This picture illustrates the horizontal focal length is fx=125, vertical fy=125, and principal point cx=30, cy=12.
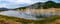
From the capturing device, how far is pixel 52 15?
143 cm

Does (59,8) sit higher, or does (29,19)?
(59,8)

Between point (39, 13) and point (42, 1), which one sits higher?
point (42, 1)

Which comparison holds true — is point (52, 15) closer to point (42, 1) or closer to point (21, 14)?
point (42, 1)

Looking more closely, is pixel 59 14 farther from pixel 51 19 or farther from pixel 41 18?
pixel 41 18

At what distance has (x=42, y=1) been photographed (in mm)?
1475

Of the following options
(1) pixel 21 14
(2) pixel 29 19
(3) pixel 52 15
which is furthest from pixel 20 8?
(3) pixel 52 15

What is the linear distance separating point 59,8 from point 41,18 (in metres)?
0.24

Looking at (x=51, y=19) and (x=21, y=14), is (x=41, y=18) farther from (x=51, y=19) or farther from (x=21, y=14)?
(x=21, y=14)

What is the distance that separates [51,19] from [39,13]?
0.52ft

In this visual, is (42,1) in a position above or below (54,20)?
above

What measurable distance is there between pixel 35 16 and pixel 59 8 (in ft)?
0.96

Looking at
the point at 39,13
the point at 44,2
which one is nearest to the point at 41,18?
the point at 39,13

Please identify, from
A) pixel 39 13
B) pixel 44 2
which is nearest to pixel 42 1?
pixel 44 2

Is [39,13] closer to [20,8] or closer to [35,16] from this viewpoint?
[35,16]
